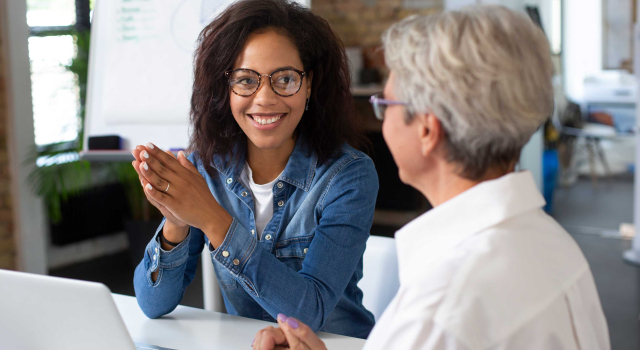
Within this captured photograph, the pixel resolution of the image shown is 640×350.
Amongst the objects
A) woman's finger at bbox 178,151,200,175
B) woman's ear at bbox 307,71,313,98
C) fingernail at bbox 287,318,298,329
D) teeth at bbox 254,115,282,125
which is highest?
woman's ear at bbox 307,71,313,98

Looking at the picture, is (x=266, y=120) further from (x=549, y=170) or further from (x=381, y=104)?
(x=549, y=170)

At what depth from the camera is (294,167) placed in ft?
4.63

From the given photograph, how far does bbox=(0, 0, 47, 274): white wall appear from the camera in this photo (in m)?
3.19

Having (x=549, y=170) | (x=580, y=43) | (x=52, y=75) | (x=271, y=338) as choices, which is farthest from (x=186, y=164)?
(x=549, y=170)

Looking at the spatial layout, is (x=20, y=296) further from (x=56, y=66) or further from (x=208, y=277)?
(x=56, y=66)

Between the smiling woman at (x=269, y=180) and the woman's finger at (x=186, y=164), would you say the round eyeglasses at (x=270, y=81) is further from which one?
the woman's finger at (x=186, y=164)

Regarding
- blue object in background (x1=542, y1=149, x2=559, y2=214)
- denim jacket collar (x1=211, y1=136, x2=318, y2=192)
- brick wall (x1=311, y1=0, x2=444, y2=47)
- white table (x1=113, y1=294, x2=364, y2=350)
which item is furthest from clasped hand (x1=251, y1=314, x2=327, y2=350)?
brick wall (x1=311, y1=0, x2=444, y2=47)

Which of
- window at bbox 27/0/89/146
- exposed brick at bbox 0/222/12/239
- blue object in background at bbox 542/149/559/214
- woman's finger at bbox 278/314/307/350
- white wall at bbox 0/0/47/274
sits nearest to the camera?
woman's finger at bbox 278/314/307/350

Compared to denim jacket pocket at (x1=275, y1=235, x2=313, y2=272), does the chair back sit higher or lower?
lower

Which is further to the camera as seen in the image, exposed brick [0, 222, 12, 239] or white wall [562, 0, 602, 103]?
white wall [562, 0, 602, 103]

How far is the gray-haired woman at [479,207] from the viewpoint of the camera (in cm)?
65

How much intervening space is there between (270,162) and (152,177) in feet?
1.34

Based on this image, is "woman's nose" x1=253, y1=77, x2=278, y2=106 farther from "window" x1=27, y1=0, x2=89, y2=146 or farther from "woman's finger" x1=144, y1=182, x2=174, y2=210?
"window" x1=27, y1=0, x2=89, y2=146

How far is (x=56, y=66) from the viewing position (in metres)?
3.57
